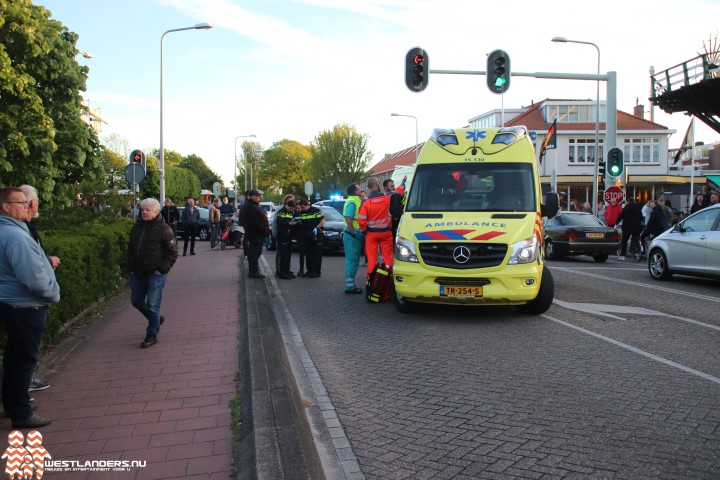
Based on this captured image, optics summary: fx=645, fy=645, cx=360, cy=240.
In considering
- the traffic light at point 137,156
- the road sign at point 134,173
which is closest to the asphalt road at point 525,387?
the road sign at point 134,173

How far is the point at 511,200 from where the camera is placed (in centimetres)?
906

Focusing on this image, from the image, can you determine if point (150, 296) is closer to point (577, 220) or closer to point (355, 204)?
point (355, 204)

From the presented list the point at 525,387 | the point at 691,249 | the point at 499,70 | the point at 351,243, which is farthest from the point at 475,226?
the point at 499,70

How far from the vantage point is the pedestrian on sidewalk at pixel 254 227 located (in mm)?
13133

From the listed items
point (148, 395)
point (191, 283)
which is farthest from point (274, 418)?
point (191, 283)

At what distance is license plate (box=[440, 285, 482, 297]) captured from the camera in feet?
26.8

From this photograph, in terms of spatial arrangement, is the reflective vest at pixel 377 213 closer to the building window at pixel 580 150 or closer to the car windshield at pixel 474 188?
the car windshield at pixel 474 188

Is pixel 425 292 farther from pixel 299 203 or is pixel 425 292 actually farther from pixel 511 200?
pixel 299 203

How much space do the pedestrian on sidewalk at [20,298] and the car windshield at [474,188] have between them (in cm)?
574

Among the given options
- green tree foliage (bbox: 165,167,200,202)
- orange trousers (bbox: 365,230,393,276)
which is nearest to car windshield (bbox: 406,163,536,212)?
orange trousers (bbox: 365,230,393,276)

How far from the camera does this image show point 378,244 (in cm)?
1054

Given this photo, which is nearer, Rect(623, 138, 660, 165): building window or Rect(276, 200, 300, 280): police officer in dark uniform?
Rect(276, 200, 300, 280): police officer in dark uniform

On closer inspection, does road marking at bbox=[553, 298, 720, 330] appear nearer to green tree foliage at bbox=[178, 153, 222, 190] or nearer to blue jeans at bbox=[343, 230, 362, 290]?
blue jeans at bbox=[343, 230, 362, 290]
